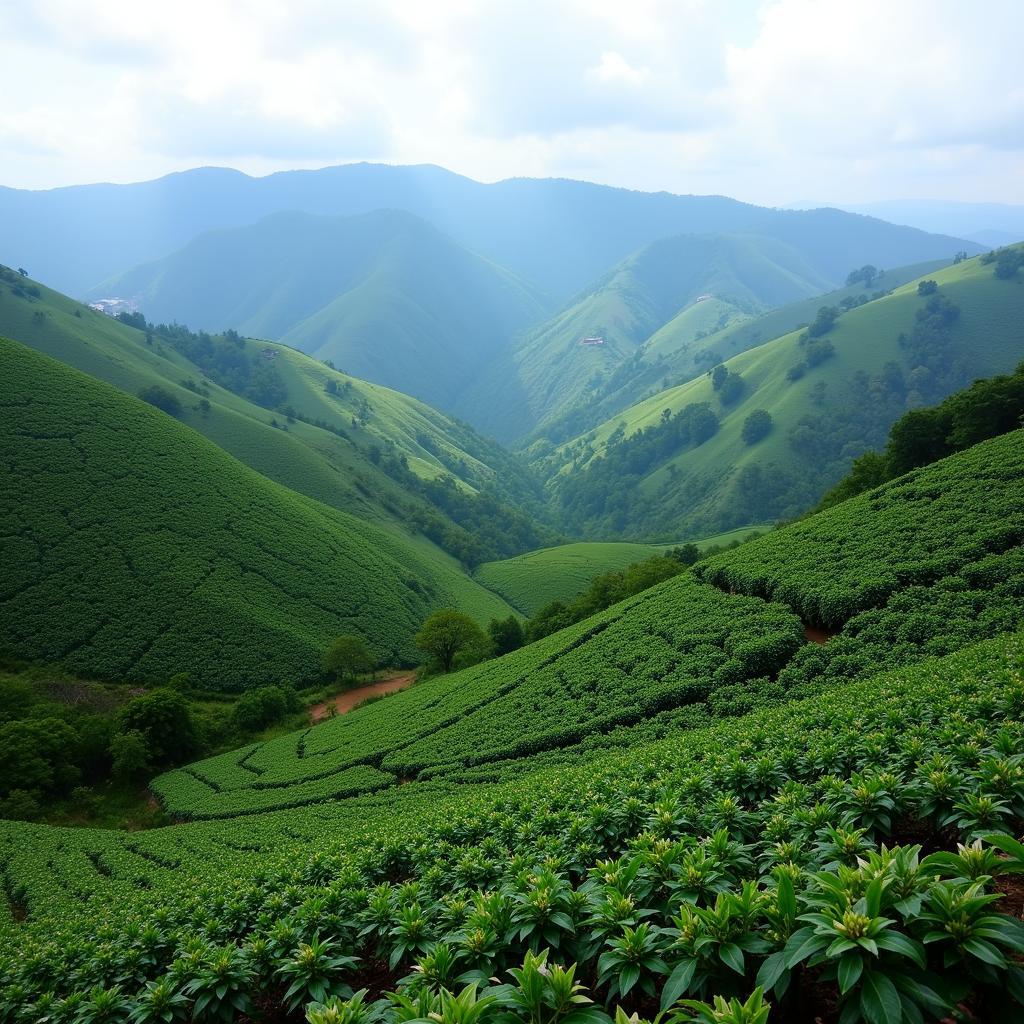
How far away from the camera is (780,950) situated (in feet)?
17.0

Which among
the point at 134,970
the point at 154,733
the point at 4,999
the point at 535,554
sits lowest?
the point at 535,554

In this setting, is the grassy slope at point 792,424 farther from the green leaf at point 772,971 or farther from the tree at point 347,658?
the green leaf at point 772,971

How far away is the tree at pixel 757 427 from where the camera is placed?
182 metres

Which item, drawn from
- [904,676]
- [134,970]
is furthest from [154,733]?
[904,676]

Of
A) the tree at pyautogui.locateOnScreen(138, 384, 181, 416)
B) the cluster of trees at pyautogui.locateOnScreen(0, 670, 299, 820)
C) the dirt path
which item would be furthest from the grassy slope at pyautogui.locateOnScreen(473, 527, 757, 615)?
the tree at pyautogui.locateOnScreen(138, 384, 181, 416)

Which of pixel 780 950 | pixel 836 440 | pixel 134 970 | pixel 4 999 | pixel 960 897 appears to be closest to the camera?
pixel 960 897

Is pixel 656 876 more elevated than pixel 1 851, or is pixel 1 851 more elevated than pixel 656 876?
pixel 656 876

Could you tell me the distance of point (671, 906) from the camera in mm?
6742

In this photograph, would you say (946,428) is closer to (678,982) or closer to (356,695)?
(678,982)

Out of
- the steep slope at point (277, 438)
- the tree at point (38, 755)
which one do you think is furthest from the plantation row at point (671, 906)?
the steep slope at point (277, 438)

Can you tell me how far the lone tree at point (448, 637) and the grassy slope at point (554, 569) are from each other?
44.3 meters

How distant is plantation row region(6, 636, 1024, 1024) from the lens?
4.73 meters

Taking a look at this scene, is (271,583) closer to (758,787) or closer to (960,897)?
(758,787)

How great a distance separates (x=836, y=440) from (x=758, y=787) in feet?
618
